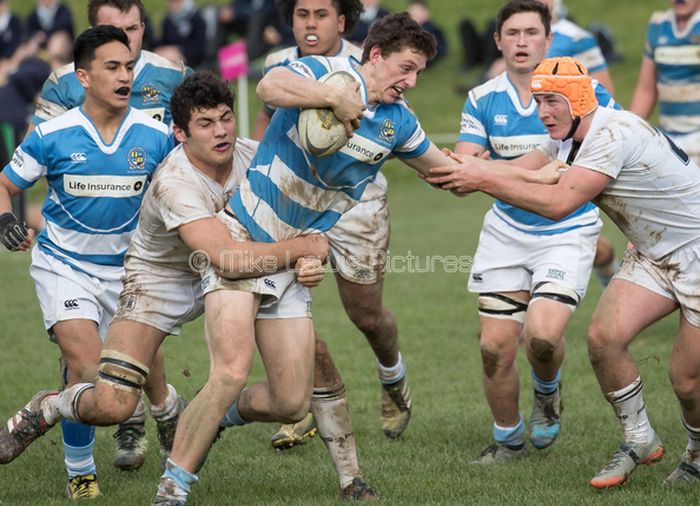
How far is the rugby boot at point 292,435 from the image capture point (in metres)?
6.77

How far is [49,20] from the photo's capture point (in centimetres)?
2128

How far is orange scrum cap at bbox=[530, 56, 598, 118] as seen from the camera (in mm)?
5609

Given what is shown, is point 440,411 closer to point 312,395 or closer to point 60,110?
point 312,395

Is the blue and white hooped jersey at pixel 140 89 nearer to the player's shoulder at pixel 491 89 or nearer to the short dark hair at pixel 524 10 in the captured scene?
the player's shoulder at pixel 491 89

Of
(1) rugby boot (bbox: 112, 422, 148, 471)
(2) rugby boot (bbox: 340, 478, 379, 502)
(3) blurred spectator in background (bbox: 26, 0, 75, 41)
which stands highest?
(2) rugby boot (bbox: 340, 478, 379, 502)

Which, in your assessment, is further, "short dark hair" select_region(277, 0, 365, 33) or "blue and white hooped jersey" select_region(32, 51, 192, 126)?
"short dark hair" select_region(277, 0, 365, 33)

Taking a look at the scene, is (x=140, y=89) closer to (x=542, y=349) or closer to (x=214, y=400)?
(x=214, y=400)

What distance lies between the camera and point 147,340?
18.7 ft

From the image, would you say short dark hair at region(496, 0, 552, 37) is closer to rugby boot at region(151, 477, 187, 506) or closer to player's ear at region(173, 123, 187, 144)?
player's ear at region(173, 123, 187, 144)

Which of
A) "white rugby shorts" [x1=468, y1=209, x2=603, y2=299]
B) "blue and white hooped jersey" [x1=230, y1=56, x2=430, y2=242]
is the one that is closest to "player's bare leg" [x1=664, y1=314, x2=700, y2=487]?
"white rugby shorts" [x1=468, y1=209, x2=603, y2=299]

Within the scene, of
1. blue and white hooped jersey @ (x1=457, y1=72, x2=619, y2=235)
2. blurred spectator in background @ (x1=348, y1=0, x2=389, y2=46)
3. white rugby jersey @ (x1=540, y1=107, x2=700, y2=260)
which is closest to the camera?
white rugby jersey @ (x1=540, y1=107, x2=700, y2=260)

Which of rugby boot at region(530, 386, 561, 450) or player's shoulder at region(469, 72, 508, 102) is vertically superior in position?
player's shoulder at region(469, 72, 508, 102)

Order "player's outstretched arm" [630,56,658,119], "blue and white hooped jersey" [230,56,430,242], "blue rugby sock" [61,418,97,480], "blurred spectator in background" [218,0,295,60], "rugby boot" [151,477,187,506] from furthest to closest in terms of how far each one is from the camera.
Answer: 1. "blurred spectator in background" [218,0,295,60]
2. "player's outstretched arm" [630,56,658,119]
3. "blue rugby sock" [61,418,97,480]
4. "blue and white hooped jersey" [230,56,430,242]
5. "rugby boot" [151,477,187,506]

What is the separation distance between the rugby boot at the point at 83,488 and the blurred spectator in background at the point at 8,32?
647 inches
